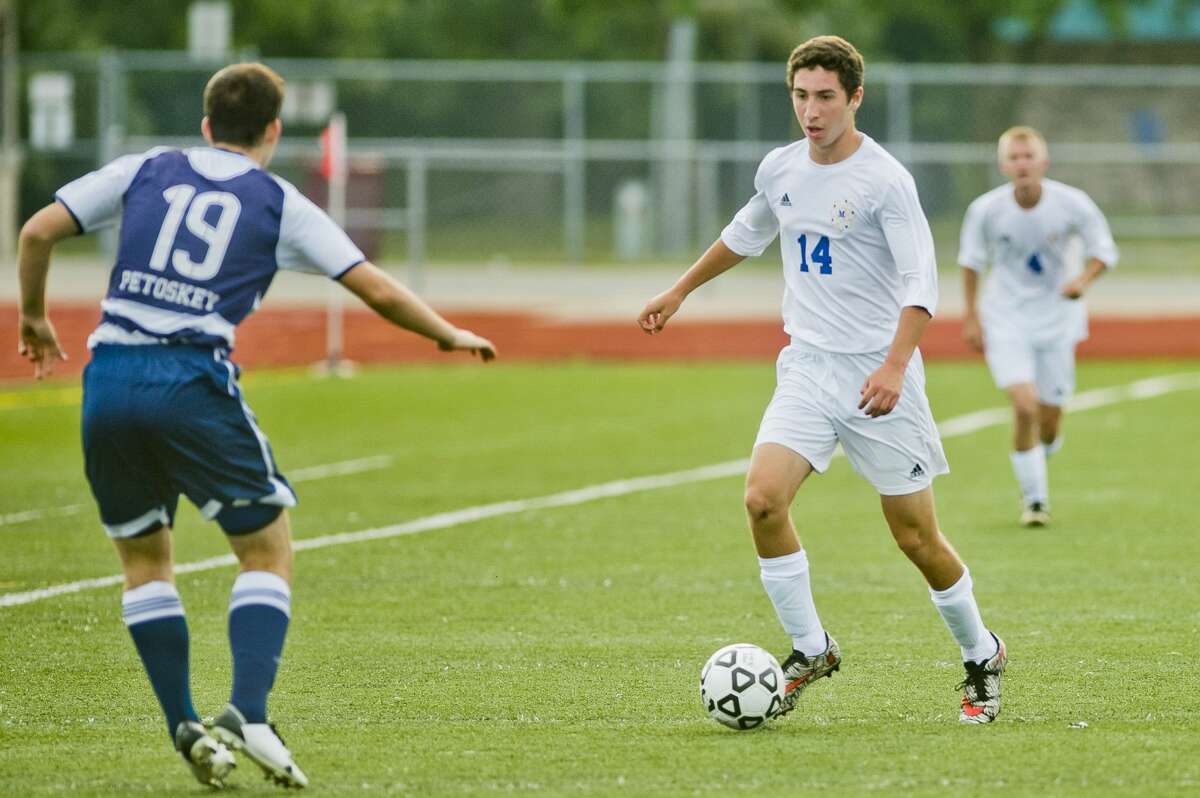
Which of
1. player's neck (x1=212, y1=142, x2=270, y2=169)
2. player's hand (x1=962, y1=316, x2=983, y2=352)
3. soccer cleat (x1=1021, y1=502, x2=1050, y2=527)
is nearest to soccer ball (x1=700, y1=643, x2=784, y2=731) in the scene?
player's neck (x1=212, y1=142, x2=270, y2=169)

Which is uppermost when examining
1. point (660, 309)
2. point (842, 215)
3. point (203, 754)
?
point (842, 215)

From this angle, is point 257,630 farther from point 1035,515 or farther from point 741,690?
point 1035,515

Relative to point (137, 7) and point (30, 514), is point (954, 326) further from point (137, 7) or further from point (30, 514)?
point (137, 7)

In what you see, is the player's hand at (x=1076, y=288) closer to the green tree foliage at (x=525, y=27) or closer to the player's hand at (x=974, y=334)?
the player's hand at (x=974, y=334)

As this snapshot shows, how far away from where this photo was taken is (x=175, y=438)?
17.0 ft

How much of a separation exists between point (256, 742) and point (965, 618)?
2477 mm

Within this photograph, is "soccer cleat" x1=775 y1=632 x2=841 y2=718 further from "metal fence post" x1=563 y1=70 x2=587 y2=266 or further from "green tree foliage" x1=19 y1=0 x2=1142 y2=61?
"green tree foliage" x1=19 y1=0 x2=1142 y2=61

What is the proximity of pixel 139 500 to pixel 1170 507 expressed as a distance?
7796 mm

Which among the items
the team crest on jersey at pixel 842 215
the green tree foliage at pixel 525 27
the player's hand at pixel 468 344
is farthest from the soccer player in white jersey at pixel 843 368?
the green tree foliage at pixel 525 27

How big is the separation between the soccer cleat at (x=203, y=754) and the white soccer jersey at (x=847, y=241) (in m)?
2.42

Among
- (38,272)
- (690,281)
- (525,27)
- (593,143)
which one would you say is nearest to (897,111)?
(593,143)

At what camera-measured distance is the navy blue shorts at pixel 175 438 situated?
5.17 metres

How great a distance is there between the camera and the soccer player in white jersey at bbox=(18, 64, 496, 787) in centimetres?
518

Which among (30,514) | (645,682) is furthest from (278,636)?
(30,514)
